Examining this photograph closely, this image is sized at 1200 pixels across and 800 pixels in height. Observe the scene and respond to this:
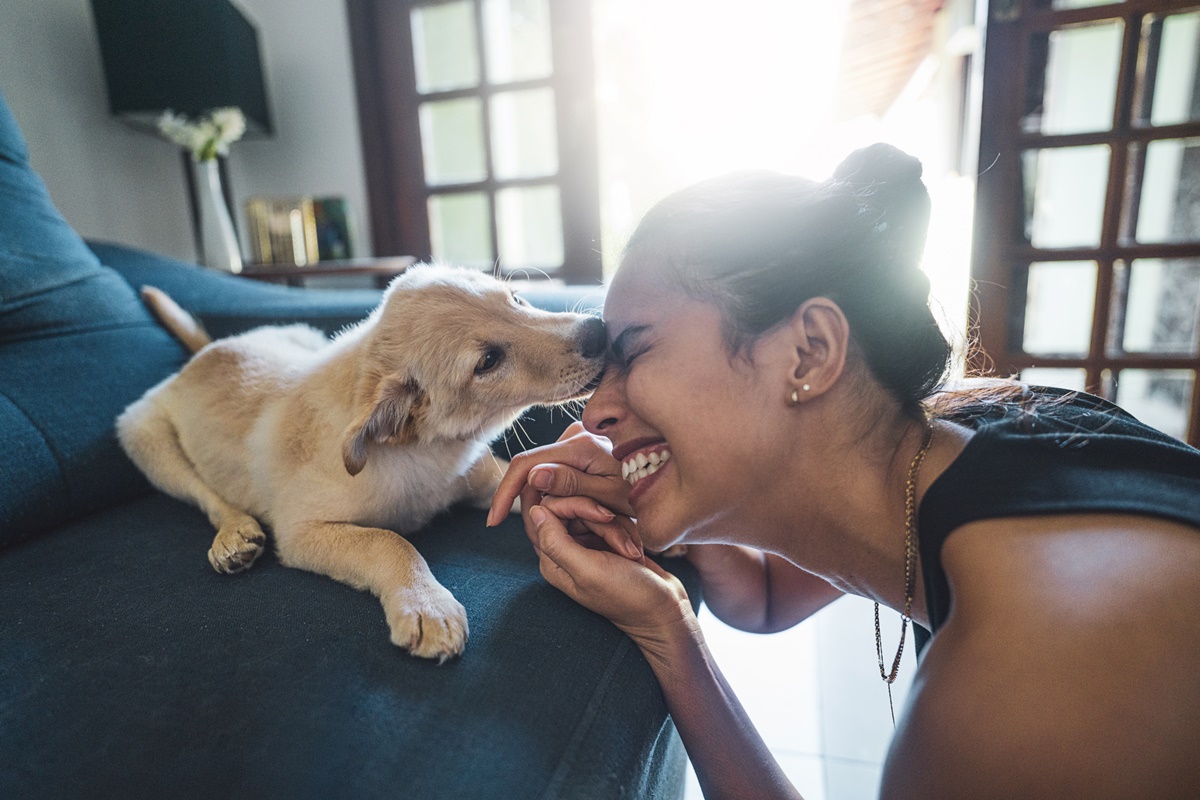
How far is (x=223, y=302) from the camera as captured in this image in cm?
205

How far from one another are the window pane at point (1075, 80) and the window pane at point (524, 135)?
2.42 metres

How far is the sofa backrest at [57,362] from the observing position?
1.27 m

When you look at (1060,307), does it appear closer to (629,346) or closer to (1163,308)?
(1163,308)

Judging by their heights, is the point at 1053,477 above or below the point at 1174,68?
below

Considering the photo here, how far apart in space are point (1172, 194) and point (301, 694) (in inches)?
155

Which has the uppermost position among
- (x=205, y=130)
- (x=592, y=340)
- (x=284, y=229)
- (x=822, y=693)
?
(x=205, y=130)

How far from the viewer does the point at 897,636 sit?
2.24 m

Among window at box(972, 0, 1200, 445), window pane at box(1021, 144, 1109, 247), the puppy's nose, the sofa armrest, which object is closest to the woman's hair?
the puppy's nose

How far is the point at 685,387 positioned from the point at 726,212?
272 millimetres

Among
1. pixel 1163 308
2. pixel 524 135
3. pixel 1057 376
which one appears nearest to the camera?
pixel 1163 308

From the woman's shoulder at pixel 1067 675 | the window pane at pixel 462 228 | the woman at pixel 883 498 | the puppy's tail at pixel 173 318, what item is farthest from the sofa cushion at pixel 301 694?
the window pane at pixel 462 228

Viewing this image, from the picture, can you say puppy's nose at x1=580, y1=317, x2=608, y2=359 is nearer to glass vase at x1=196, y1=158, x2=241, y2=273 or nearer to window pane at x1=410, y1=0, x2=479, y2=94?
glass vase at x1=196, y1=158, x2=241, y2=273

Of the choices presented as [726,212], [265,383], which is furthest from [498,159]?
[726,212]

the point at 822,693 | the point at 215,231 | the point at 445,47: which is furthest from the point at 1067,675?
the point at 445,47
